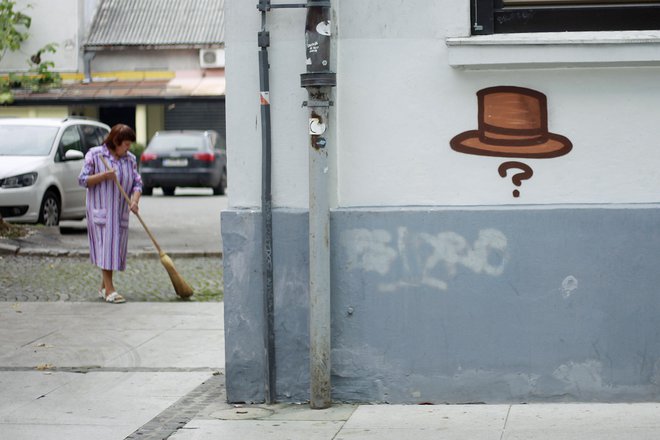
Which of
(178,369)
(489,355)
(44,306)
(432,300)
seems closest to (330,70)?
(432,300)

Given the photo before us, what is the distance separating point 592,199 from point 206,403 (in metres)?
2.43

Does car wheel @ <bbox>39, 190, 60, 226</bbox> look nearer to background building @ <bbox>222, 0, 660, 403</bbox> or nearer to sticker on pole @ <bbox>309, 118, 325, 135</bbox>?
background building @ <bbox>222, 0, 660, 403</bbox>

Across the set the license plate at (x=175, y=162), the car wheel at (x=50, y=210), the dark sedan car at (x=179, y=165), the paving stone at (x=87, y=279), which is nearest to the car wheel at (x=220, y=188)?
the dark sedan car at (x=179, y=165)

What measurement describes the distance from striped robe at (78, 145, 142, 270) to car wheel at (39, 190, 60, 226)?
19.5 feet

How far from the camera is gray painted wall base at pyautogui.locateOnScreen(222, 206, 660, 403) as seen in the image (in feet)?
21.4

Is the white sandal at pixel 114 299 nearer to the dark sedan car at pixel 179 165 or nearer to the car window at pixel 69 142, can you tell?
the car window at pixel 69 142

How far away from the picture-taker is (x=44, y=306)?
35.3ft

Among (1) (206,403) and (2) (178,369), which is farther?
(2) (178,369)

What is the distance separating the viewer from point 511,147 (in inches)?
261

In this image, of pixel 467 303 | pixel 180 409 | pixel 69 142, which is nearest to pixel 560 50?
pixel 467 303

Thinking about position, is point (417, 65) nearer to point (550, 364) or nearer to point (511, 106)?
point (511, 106)

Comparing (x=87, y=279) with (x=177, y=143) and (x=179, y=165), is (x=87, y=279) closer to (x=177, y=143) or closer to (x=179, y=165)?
(x=179, y=165)

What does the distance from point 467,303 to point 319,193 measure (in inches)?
39.1

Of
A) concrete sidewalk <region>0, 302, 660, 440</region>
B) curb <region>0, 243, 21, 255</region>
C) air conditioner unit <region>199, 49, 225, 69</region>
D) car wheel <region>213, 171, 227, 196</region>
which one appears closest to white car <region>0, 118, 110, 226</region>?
curb <region>0, 243, 21, 255</region>
